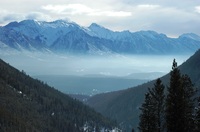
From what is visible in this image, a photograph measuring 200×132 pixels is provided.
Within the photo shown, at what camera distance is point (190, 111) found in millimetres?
63625

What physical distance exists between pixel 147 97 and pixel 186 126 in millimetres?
9627

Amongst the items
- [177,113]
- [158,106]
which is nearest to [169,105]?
[177,113]

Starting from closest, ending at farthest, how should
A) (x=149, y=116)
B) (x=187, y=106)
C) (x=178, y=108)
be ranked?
(x=178, y=108) < (x=187, y=106) < (x=149, y=116)

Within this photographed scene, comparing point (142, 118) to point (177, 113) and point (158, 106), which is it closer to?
→ point (158, 106)

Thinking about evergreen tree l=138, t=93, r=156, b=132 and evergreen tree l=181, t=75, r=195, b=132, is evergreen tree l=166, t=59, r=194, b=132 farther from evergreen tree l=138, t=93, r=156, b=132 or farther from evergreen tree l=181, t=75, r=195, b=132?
evergreen tree l=138, t=93, r=156, b=132

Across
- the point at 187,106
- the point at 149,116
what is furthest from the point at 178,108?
→ the point at 149,116

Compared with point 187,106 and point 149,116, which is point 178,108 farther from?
point 149,116

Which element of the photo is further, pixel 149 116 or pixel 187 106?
pixel 149 116

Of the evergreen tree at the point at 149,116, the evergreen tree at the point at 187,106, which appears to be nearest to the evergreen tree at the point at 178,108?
the evergreen tree at the point at 187,106

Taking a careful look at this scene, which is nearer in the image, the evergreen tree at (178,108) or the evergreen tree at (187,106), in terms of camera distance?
the evergreen tree at (178,108)

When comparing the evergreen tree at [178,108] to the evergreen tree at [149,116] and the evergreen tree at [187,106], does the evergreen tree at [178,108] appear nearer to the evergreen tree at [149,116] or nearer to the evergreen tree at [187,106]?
the evergreen tree at [187,106]

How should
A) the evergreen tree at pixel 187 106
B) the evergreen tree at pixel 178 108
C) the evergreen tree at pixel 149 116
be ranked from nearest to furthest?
the evergreen tree at pixel 178 108 < the evergreen tree at pixel 187 106 < the evergreen tree at pixel 149 116

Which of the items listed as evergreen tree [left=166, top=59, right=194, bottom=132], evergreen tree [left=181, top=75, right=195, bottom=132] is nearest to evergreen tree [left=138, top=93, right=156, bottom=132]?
evergreen tree [left=166, top=59, right=194, bottom=132]

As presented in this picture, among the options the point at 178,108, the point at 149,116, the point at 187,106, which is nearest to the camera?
the point at 178,108
